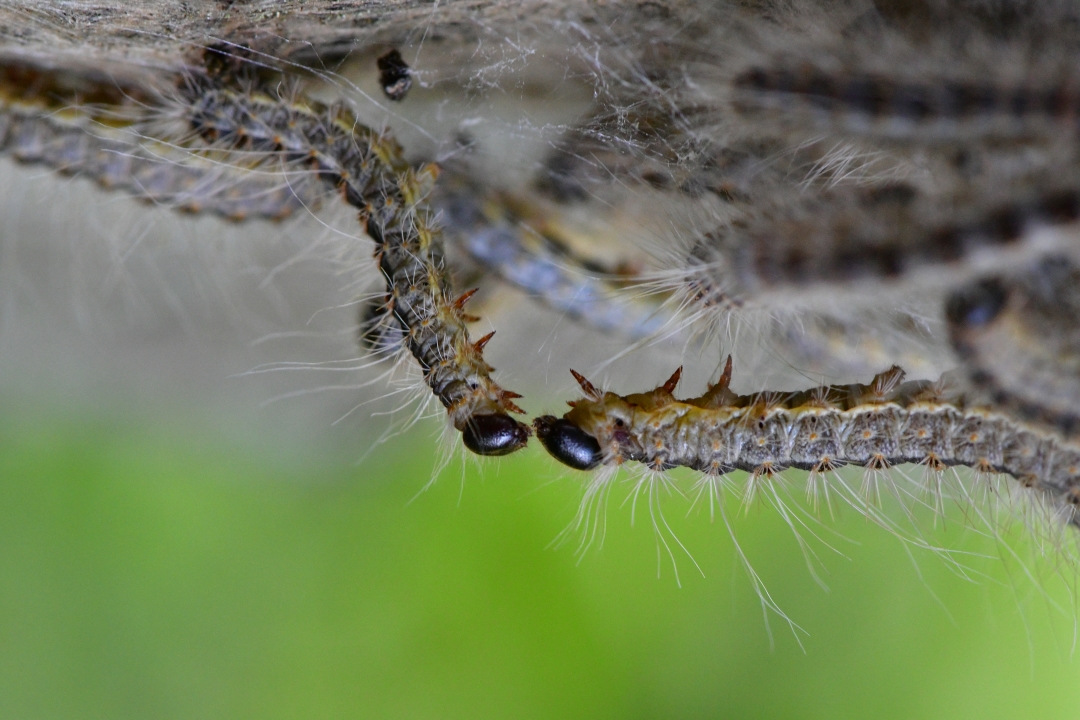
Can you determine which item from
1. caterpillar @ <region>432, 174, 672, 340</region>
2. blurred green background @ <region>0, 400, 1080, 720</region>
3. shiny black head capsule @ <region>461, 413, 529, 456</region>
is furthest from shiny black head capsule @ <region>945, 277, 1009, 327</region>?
blurred green background @ <region>0, 400, 1080, 720</region>

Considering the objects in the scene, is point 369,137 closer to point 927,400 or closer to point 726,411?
point 726,411

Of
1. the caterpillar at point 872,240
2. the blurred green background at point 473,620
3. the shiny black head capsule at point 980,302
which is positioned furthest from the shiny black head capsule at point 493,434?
the blurred green background at point 473,620

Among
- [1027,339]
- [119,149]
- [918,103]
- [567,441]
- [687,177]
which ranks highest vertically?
[119,149]

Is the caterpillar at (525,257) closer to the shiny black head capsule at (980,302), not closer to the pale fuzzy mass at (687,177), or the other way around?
the pale fuzzy mass at (687,177)

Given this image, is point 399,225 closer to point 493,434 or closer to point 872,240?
point 493,434

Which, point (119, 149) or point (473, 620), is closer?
point (119, 149)

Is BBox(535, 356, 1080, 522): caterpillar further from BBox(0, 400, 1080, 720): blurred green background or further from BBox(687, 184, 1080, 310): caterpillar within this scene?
BBox(0, 400, 1080, 720): blurred green background

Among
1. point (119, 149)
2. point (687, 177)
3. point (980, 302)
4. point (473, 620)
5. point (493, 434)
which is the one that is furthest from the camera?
point (473, 620)

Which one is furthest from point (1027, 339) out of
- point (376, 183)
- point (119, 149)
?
point (119, 149)
